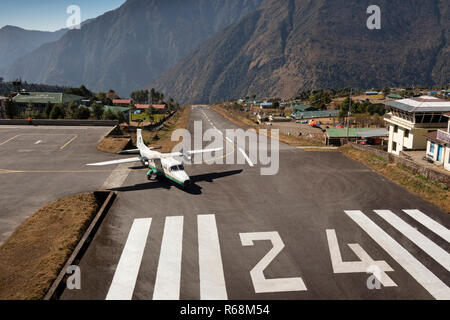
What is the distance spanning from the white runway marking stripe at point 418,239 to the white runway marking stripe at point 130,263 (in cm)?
2020

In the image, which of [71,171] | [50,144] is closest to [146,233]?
[71,171]

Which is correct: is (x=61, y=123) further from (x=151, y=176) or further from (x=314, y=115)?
(x=314, y=115)

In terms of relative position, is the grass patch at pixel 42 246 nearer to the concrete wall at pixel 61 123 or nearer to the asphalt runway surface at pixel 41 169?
the asphalt runway surface at pixel 41 169

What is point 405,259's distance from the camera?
21812 mm

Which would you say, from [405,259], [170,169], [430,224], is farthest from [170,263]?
[430,224]

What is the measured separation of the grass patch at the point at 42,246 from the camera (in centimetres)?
1870

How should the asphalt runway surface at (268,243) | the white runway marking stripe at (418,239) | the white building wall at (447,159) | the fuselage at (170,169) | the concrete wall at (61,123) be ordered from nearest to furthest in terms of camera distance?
the asphalt runway surface at (268,243) → the white runway marking stripe at (418,239) → the fuselage at (170,169) → the white building wall at (447,159) → the concrete wall at (61,123)

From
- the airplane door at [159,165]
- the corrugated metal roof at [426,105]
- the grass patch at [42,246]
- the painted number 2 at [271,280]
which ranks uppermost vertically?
the corrugated metal roof at [426,105]

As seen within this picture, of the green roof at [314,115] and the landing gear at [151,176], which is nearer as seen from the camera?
the landing gear at [151,176]

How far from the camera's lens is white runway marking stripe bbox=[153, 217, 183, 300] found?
724 inches

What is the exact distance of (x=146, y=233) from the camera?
25.4 meters

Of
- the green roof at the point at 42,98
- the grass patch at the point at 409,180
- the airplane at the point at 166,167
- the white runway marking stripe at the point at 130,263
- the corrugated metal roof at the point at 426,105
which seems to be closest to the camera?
the white runway marking stripe at the point at 130,263

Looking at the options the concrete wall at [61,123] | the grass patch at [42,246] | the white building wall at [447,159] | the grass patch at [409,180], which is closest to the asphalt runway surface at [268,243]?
the grass patch at [409,180]
